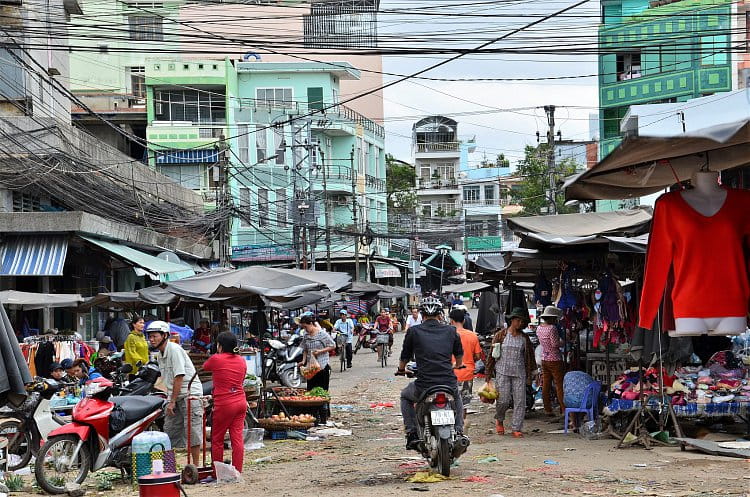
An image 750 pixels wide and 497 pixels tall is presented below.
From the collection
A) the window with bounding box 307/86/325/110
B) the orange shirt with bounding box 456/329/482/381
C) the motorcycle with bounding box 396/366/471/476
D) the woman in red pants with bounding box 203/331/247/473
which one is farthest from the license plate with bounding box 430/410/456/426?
the window with bounding box 307/86/325/110

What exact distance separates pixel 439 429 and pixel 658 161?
4.74 metres

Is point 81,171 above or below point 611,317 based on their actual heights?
above

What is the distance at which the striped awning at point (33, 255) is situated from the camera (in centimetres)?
2478

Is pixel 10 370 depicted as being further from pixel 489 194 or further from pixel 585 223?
pixel 489 194

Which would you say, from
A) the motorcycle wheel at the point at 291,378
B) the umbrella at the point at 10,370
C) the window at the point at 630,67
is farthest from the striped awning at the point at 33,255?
the window at the point at 630,67

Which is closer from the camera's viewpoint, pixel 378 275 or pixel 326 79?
pixel 326 79

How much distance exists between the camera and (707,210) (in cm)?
623

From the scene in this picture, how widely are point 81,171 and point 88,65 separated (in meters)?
31.1

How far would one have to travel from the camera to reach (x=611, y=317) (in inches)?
567

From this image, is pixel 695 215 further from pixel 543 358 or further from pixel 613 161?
pixel 543 358

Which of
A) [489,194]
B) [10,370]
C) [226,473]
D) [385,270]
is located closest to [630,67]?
[385,270]

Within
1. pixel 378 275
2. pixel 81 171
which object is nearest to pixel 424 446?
pixel 81 171

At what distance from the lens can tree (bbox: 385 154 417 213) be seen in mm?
78688

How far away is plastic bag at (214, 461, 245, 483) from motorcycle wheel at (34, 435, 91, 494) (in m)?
1.33
